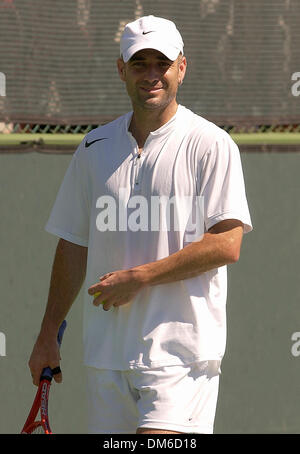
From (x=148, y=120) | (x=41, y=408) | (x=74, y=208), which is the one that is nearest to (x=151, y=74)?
(x=148, y=120)

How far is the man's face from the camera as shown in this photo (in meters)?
3.79

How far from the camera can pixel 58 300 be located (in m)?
4.12

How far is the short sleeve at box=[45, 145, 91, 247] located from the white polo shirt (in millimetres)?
145

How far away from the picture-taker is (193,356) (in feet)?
12.2

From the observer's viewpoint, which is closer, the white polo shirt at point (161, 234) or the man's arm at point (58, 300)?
the white polo shirt at point (161, 234)

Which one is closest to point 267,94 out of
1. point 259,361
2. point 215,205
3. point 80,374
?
point 259,361

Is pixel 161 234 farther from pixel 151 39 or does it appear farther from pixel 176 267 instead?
pixel 151 39

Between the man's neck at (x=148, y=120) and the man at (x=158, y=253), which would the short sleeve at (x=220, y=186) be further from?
the man's neck at (x=148, y=120)

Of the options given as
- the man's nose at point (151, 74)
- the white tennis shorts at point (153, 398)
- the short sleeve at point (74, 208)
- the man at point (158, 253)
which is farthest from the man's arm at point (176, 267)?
the man's nose at point (151, 74)

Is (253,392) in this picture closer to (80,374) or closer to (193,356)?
(80,374)

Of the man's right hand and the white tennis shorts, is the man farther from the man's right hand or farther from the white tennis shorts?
the man's right hand

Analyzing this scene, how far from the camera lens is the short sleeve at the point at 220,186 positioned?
3693mm

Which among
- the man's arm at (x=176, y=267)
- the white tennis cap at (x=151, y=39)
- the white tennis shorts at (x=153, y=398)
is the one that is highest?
the white tennis cap at (x=151, y=39)

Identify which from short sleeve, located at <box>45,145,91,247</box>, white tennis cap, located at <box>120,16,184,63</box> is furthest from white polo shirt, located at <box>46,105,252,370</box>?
white tennis cap, located at <box>120,16,184,63</box>
